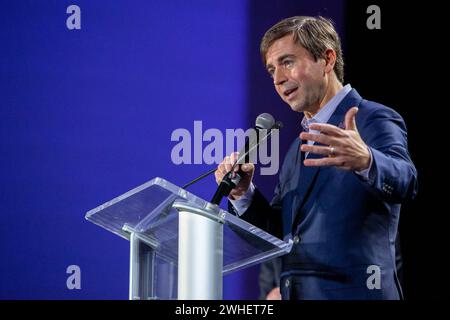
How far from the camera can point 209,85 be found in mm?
3146

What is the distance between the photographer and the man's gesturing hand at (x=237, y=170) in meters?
2.04

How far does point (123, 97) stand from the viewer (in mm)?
3074

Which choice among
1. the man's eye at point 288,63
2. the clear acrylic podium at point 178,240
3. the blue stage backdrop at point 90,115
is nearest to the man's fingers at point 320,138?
the clear acrylic podium at point 178,240

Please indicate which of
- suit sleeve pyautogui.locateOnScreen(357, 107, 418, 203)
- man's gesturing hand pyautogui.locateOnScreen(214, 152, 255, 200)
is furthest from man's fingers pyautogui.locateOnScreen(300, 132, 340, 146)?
man's gesturing hand pyautogui.locateOnScreen(214, 152, 255, 200)

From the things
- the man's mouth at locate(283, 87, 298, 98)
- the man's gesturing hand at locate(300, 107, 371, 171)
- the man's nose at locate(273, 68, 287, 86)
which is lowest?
the man's gesturing hand at locate(300, 107, 371, 171)

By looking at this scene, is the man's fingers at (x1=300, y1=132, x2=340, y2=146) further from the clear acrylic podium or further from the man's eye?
the man's eye

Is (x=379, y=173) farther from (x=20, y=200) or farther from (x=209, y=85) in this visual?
(x=20, y=200)

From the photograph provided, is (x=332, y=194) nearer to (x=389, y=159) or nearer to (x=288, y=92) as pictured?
(x=389, y=159)

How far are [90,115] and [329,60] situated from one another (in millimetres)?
1068

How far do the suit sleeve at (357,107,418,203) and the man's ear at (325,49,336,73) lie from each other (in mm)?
340

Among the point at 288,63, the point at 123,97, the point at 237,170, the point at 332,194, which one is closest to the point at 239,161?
the point at 237,170

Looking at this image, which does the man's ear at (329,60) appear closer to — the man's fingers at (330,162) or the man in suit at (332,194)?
the man in suit at (332,194)

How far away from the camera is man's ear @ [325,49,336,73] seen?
2453 millimetres

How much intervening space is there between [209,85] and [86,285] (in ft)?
3.15
